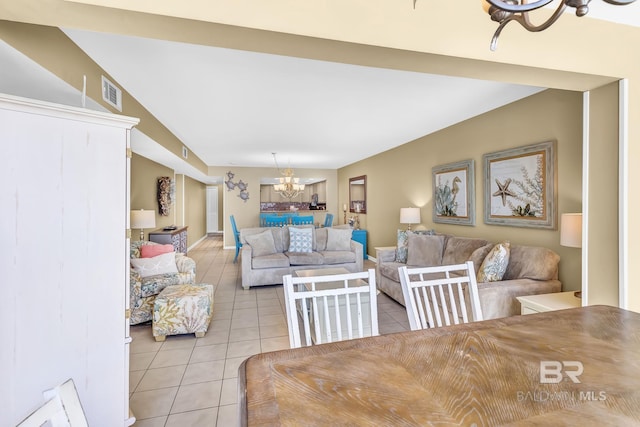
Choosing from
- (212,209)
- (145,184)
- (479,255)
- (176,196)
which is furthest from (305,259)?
(212,209)

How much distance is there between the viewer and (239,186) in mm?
8406

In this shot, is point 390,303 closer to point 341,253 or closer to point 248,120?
point 341,253

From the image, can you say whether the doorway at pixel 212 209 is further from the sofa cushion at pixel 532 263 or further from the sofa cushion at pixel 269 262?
the sofa cushion at pixel 532 263

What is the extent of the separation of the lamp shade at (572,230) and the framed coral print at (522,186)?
0.52 meters

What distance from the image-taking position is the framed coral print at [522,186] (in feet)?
9.41

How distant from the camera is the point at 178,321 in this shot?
283cm

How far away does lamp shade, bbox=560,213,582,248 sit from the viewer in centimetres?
228

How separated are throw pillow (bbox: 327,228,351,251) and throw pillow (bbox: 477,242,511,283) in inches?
106

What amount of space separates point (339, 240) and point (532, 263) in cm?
304

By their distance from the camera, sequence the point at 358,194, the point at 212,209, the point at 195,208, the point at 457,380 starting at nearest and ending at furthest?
the point at 457,380 < the point at 358,194 < the point at 195,208 < the point at 212,209

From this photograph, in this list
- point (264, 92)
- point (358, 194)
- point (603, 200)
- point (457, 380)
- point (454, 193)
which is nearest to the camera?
point (457, 380)

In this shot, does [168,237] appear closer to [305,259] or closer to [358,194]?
[305,259]

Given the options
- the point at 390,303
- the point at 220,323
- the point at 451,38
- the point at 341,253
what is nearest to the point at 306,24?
the point at 451,38

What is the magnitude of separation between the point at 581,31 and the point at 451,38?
3.18ft
